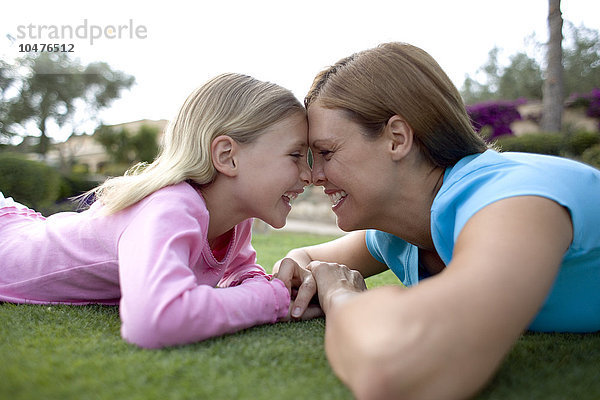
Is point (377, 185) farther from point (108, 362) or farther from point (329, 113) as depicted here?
point (108, 362)

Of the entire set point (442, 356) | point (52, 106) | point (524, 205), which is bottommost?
point (52, 106)

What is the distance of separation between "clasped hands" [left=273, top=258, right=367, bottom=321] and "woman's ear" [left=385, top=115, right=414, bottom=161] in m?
0.62

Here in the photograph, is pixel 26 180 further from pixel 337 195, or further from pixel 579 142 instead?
pixel 579 142

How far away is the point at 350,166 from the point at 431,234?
1.60 feet

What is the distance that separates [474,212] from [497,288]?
13.8 inches

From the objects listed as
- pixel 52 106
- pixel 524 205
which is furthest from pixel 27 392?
pixel 52 106

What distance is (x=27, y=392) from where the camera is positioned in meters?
1.29

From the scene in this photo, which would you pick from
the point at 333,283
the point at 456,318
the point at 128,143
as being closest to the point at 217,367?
the point at 456,318

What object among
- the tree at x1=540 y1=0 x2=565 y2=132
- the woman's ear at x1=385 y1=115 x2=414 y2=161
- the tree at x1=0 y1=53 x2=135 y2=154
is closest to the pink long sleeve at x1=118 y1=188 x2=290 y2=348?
the woman's ear at x1=385 y1=115 x2=414 y2=161

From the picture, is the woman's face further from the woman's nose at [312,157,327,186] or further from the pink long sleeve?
the pink long sleeve

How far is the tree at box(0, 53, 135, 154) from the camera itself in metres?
24.9

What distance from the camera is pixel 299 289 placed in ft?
7.88

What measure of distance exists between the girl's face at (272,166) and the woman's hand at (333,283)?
399mm

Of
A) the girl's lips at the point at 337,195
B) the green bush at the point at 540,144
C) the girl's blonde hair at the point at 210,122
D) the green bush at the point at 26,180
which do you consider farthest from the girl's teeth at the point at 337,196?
the green bush at the point at 540,144
